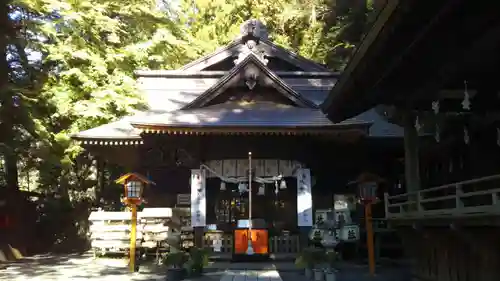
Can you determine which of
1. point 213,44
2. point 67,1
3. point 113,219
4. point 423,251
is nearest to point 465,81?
point 423,251

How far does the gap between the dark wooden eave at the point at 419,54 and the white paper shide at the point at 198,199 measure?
6384mm

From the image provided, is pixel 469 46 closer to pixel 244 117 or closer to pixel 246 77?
pixel 244 117

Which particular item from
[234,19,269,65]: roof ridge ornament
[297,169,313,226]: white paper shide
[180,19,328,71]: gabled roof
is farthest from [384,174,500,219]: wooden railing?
[234,19,269,65]: roof ridge ornament

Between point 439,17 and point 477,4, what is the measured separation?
44 cm

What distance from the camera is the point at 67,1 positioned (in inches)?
731

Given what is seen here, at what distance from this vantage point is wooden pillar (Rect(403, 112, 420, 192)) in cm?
991

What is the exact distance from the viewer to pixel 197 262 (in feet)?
39.5

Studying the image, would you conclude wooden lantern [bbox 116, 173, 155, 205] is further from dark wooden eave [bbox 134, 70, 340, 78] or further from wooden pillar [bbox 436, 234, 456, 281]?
wooden pillar [bbox 436, 234, 456, 281]

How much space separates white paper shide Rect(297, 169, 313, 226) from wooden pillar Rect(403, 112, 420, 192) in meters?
5.10

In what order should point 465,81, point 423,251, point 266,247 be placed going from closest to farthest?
point 465,81 < point 423,251 < point 266,247

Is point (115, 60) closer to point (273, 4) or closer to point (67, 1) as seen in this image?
point (67, 1)

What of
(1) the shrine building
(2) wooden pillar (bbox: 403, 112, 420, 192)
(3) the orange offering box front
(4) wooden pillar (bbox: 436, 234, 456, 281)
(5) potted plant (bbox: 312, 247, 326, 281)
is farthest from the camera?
(1) the shrine building

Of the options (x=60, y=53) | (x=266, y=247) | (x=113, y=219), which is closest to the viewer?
(x=266, y=247)

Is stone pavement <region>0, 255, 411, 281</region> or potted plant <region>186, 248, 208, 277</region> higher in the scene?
potted plant <region>186, 248, 208, 277</region>
